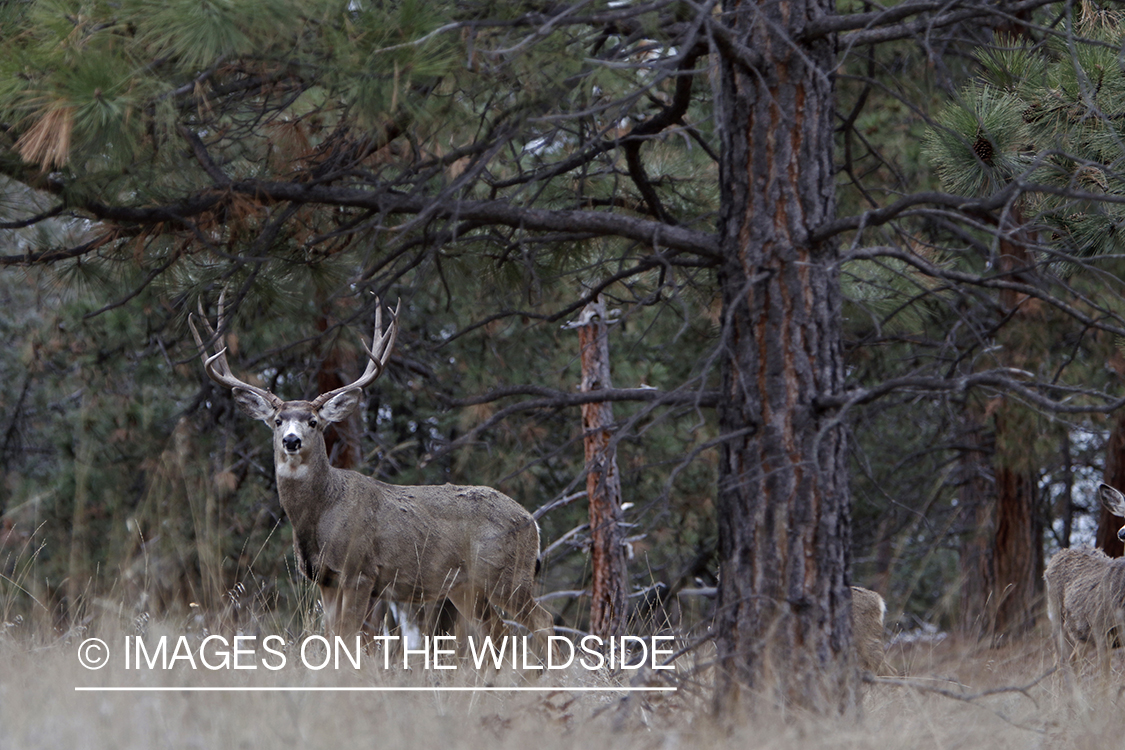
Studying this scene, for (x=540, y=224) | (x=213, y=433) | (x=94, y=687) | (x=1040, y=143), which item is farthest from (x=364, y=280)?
(x=213, y=433)

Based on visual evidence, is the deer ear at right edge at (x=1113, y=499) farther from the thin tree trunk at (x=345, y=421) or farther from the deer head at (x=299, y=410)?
the thin tree trunk at (x=345, y=421)

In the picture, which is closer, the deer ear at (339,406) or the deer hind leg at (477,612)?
the deer ear at (339,406)

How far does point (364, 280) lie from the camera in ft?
17.5

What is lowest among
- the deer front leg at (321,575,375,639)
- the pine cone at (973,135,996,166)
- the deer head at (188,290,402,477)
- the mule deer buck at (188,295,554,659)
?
the deer front leg at (321,575,375,639)

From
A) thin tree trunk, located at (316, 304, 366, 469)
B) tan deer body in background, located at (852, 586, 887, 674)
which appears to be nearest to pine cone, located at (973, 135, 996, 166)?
tan deer body in background, located at (852, 586, 887, 674)

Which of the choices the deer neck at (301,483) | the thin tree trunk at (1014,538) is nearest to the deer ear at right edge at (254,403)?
the deer neck at (301,483)

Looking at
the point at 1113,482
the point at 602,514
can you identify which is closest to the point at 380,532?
the point at 602,514

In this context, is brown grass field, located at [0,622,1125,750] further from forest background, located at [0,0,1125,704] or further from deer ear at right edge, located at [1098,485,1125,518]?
deer ear at right edge, located at [1098,485,1125,518]

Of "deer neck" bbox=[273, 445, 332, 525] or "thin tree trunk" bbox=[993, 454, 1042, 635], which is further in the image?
"thin tree trunk" bbox=[993, 454, 1042, 635]

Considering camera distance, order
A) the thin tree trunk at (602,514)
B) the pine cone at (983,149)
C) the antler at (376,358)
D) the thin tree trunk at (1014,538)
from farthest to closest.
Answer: the thin tree trunk at (1014,538) < the thin tree trunk at (602,514) < the antler at (376,358) < the pine cone at (983,149)

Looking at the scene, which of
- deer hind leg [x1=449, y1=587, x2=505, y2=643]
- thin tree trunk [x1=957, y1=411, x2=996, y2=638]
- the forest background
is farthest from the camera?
thin tree trunk [x1=957, y1=411, x2=996, y2=638]

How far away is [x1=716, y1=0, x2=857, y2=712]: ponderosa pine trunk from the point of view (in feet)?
14.5

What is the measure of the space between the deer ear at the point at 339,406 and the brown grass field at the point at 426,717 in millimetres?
2230

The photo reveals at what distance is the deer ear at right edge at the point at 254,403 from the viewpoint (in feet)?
23.9
